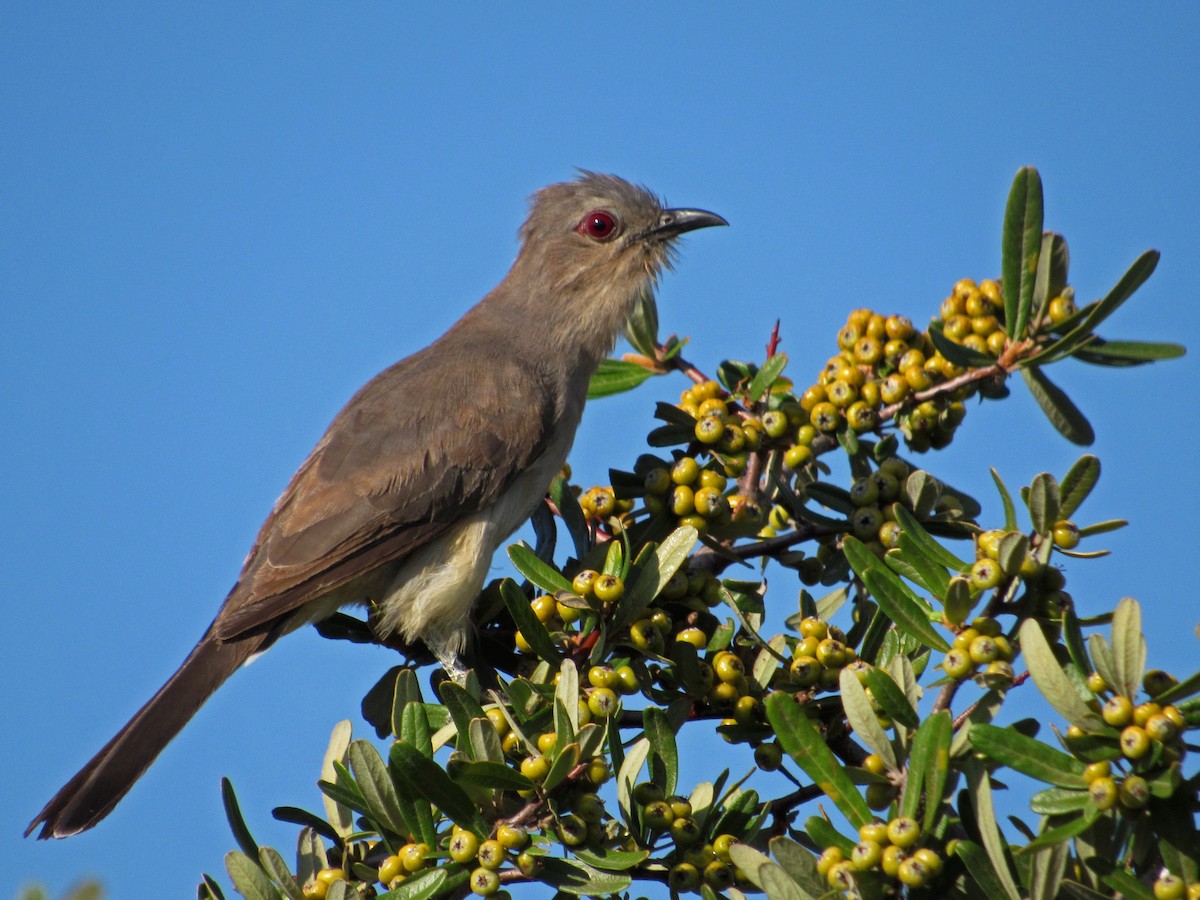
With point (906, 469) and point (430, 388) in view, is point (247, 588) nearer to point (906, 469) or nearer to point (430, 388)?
point (430, 388)

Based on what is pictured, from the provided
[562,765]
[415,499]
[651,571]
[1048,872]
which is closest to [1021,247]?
[651,571]

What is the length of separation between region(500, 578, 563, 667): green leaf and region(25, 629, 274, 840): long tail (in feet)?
5.84

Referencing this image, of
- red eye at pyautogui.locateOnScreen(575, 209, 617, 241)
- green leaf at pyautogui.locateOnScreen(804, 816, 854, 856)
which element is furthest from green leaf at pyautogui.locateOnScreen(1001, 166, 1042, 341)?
red eye at pyautogui.locateOnScreen(575, 209, 617, 241)

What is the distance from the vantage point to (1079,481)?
107 inches

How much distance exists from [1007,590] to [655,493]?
1.42 metres

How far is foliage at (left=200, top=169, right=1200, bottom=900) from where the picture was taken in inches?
92.4

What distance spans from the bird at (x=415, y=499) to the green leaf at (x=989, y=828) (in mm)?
2339

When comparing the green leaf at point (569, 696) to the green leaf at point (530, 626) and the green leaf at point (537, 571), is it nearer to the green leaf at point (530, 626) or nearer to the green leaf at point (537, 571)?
the green leaf at point (530, 626)

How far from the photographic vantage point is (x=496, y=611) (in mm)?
4707

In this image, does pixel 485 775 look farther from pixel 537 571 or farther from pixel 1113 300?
pixel 1113 300

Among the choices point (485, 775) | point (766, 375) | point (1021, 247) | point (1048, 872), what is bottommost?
point (1048, 872)

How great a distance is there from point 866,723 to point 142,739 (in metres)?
2.93

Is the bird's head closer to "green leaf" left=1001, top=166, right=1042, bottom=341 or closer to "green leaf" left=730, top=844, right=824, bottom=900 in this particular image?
"green leaf" left=1001, top=166, right=1042, bottom=341

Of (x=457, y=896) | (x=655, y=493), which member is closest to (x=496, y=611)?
(x=655, y=493)
